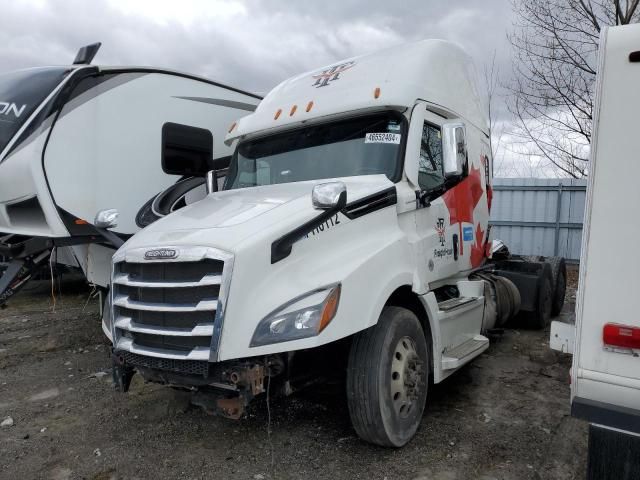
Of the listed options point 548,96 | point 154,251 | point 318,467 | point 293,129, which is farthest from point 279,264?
point 548,96

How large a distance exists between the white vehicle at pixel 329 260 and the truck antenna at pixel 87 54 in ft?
6.72

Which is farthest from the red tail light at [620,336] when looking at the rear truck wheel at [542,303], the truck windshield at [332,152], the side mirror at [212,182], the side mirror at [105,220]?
the rear truck wheel at [542,303]

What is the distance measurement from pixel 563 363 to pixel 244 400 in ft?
14.7

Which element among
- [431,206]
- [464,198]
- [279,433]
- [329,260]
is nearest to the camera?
[329,260]

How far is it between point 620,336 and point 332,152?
2.73 meters

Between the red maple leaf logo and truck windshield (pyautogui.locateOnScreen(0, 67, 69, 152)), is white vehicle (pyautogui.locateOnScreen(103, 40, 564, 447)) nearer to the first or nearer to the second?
the red maple leaf logo

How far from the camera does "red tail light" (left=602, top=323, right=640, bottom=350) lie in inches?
89.1

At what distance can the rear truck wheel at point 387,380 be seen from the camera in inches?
135

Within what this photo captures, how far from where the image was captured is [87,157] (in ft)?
18.3

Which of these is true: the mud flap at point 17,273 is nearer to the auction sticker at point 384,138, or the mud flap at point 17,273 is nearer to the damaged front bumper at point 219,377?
the damaged front bumper at point 219,377

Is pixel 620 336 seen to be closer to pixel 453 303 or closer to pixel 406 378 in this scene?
pixel 406 378

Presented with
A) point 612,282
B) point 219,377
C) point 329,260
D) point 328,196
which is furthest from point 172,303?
point 612,282

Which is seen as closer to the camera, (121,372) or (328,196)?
(328,196)

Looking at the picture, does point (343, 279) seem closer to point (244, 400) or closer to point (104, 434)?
point (244, 400)
